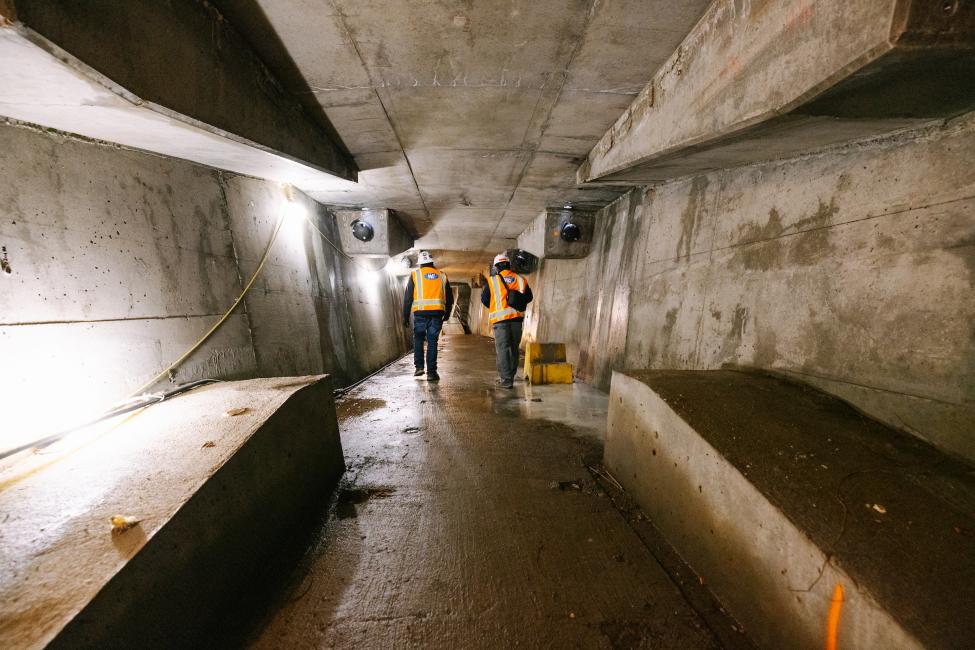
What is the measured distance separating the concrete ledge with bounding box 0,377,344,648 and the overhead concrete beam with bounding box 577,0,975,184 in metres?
3.62

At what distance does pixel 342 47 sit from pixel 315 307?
154 inches

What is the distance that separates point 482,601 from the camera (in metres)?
1.83

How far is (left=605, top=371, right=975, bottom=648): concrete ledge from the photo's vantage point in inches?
47.4

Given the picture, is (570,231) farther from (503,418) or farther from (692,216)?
(503,418)

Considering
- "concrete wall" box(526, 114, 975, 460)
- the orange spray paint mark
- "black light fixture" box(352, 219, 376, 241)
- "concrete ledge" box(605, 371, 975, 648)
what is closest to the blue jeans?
"black light fixture" box(352, 219, 376, 241)

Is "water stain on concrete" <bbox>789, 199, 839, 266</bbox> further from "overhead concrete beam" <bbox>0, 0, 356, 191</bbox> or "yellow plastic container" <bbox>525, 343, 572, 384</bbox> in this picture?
"overhead concrete beam" <bbox>0, 0, 356, 191</bbox>

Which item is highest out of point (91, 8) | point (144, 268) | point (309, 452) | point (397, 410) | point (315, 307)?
point (91, 8)

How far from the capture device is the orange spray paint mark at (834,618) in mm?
1268

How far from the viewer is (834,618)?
128 centimetres

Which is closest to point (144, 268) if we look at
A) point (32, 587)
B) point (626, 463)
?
point (32, 587)

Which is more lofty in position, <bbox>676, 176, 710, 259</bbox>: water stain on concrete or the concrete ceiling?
the concrete ceiling

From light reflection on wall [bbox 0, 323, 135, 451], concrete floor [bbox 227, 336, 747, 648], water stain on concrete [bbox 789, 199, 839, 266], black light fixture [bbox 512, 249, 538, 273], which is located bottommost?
concrete floor [bbox 227, 336, 747, 648]

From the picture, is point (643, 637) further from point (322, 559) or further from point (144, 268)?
point (144, 268)

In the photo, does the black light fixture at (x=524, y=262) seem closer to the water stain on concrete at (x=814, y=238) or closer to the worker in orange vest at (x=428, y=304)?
the worker in orange vest at (x=428, y=304)
